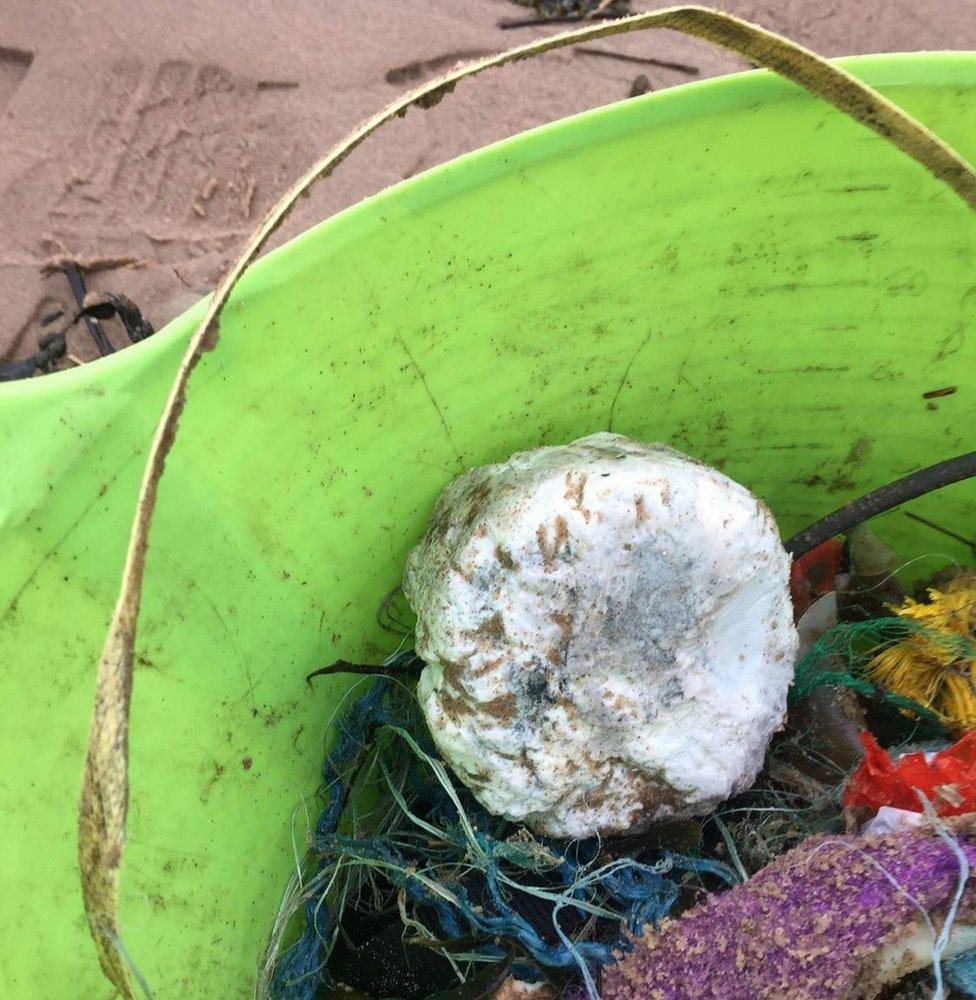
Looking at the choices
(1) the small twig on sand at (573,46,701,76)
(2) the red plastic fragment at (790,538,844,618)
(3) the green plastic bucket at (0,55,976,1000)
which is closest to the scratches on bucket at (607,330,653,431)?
(3) the green plastic bucket at (0,55,976,1000)

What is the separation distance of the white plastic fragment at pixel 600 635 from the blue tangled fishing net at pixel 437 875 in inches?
1.5

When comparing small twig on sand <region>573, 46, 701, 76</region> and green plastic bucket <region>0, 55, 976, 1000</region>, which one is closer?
green plastic bucket <region>0, 55, 976, 1000</region>

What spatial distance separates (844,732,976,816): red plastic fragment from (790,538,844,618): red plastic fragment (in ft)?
0.61

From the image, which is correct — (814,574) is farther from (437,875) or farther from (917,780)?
(437,875)

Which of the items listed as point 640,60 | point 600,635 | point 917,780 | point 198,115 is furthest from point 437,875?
point 640,60

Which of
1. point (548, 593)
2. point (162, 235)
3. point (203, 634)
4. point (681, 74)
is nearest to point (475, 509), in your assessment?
point (548, 593)

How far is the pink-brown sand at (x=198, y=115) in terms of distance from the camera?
125 cm

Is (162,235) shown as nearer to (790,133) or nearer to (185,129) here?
(185,129)

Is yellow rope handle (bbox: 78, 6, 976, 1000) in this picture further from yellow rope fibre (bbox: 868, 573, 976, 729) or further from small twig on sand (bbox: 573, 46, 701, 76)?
small twig on sand (bbox: 573, 46, 701, 76)

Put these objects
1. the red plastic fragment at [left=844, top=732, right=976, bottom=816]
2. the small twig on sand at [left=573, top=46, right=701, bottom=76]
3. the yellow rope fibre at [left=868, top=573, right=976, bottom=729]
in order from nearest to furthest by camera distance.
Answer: the red plastic fragment at [left=844, top=732, right=976, bottom=816]
the yellow rope fibre at [left=868, top=573, right=976, bottom=729]
the small twig on sand at [left=573, top=46, right=701, bottom=76]

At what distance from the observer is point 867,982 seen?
2.03ft

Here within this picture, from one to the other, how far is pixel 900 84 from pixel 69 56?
1127 mm

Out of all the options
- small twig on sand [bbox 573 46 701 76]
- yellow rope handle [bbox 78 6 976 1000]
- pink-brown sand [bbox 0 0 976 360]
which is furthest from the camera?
small twig on sand [bbox 573 46 701 76]

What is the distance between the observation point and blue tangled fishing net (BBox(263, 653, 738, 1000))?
27.5 inches
